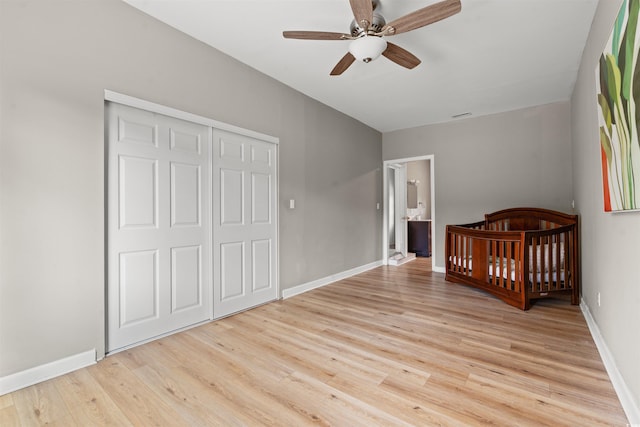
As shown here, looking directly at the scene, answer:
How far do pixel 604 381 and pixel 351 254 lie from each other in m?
3.41

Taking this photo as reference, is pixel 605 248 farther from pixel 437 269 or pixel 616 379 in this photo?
pixel 437 269

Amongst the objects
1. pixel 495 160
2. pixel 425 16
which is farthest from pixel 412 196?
pixel 425 16

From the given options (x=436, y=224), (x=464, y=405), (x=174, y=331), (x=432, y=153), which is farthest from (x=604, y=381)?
(x=432, y=153)

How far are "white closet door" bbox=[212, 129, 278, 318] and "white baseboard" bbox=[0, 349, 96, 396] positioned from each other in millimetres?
1061

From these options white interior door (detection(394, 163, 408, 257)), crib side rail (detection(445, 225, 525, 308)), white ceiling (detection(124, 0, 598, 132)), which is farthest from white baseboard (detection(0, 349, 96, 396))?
white interior door (detection(394, 163, 408, 257))

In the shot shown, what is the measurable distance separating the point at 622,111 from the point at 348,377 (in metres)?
2.07

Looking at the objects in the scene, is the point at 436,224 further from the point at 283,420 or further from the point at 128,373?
the point at 128,373

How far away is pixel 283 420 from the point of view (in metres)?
1.51

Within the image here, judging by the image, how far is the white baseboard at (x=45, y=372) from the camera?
1.74 metres

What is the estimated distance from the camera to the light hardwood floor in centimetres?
154

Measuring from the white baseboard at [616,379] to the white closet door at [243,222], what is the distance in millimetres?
2935

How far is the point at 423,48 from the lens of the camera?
112 inches

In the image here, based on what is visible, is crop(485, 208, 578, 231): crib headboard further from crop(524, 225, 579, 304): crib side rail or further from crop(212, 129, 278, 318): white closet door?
crop(212, 129, 278, 318): white closet door

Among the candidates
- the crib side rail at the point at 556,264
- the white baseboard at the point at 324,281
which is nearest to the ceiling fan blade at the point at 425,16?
the crib side rail at the point at 556,264
